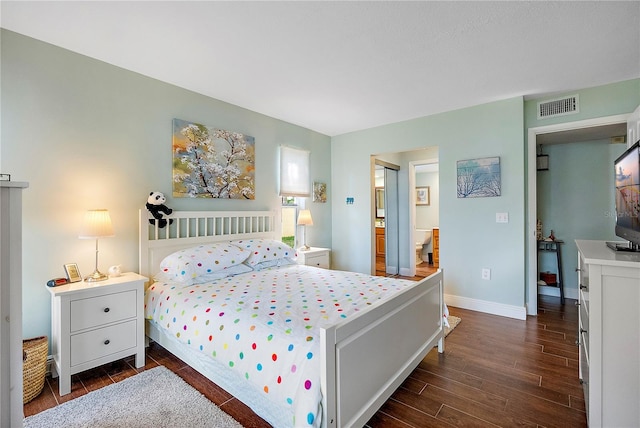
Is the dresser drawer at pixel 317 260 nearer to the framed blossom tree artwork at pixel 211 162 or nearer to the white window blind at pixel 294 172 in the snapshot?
the white window blind at pixel 294 172

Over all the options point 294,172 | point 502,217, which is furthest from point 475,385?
point 294,172

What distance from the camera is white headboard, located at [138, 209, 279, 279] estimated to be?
268 cm

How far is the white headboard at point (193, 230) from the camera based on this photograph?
2680 mm

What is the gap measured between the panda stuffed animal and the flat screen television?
10.7ft

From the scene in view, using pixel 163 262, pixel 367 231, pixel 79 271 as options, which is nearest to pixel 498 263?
pixel 367 231

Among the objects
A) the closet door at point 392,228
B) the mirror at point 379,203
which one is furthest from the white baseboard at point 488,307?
the mirror at point 379,203

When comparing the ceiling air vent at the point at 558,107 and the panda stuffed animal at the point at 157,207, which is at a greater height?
the ceiling air vent at the point at 558,107

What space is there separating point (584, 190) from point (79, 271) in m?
5.81

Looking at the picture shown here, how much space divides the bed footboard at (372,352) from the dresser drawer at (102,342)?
182 centimetres

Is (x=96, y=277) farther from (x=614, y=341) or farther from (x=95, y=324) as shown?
(x=614, y=341)

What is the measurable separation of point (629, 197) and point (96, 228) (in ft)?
11.5

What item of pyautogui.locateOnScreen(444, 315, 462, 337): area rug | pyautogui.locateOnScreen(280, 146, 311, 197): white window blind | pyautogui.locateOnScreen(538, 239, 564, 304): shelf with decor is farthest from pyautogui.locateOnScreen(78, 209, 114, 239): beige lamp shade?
pyautogui.locateOnScreen(538, 239, 564, 304): shelf with decor

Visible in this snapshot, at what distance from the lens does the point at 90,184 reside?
243cm

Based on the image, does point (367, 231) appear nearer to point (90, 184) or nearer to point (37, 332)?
point (90, 184)
